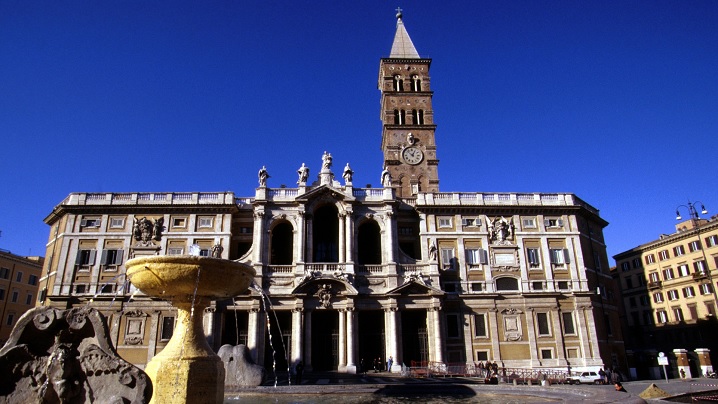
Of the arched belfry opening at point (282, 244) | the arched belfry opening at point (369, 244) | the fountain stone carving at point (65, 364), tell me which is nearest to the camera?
the fountain stone carving at point (65, 364)

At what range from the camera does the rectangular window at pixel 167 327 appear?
32.7 meters

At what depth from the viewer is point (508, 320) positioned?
113 ft

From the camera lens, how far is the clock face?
4497cm

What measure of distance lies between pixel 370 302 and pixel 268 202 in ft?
34.8

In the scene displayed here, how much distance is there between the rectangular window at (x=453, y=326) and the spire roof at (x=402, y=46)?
28.5m

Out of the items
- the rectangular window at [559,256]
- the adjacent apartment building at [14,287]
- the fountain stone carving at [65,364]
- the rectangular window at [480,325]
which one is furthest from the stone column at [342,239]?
the adjacent apartment building at [14,287]

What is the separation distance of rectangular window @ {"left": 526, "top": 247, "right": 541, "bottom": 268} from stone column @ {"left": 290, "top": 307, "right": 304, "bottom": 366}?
17932mm

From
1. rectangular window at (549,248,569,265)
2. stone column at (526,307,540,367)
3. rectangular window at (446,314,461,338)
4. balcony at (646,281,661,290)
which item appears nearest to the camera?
stone column at (526,307,540,367)

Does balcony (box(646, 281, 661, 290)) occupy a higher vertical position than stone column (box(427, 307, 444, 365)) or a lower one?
higher

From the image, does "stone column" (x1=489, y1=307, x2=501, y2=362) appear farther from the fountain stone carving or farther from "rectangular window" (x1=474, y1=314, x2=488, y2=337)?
the fountain stone carving

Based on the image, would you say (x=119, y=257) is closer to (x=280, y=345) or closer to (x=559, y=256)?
(x=280, y=345)

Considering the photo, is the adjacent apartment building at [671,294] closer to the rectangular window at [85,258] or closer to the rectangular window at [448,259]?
the rectangular window at [448,259]

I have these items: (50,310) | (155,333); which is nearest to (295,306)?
(155,333)

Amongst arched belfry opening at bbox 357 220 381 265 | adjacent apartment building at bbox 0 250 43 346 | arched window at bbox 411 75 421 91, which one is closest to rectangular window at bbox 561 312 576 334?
arched belfry opening at bbox 357 220 381 265
